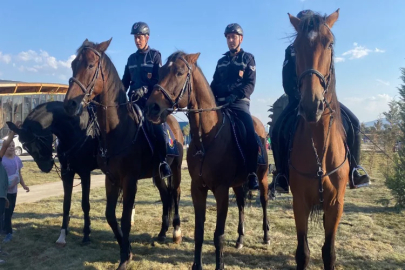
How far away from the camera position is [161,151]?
520cm

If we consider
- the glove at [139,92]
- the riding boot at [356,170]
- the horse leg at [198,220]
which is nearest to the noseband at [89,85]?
the glove at [139,92]

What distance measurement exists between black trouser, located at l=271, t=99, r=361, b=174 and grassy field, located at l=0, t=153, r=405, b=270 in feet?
5.86

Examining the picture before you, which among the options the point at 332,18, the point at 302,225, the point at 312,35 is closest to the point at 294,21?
the point at 332,18

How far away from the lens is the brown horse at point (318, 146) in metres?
2.95

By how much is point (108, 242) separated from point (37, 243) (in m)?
1.30

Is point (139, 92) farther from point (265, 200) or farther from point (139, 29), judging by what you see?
point (265, 200)

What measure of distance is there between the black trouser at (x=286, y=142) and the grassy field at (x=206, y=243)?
179 centimetres

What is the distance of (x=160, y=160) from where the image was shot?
5227mm

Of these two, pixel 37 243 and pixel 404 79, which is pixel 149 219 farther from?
pixel 404 79

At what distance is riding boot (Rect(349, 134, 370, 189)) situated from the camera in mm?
3920

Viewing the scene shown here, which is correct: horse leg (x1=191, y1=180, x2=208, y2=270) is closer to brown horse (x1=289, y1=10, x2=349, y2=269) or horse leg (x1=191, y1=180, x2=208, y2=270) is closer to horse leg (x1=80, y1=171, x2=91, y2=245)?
brown horse (x1=289, y1=10, x2=349, y2=269)

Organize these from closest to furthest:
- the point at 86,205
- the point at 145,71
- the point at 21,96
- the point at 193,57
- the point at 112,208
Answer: the point at 193,57
the point at 112,208
the point at 145,71
the point at 86,205
the point at 21,96

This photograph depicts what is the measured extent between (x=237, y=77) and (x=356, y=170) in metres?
2.33

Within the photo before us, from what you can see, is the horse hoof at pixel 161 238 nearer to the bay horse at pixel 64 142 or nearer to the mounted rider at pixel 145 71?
the bay horse at pixel 64 142
